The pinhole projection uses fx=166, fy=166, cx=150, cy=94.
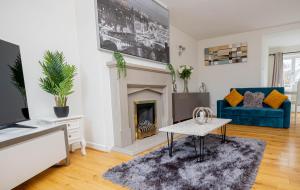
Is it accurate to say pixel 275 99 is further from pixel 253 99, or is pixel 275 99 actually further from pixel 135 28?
pixel 135 28

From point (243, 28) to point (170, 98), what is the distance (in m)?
2.92

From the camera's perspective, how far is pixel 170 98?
3.32 m

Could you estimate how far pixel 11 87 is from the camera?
1.59 metres

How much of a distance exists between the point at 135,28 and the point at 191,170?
2.23m

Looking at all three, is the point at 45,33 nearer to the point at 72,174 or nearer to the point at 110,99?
the point at 110,99

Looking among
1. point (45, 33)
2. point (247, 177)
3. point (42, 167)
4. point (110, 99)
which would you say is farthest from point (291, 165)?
point (45, 33)

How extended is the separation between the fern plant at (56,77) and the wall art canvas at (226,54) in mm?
4304

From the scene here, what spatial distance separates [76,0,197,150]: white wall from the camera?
2.33 metres

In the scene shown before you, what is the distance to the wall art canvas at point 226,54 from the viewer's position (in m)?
4.66

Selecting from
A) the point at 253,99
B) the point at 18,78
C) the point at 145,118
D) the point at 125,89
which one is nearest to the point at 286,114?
the point at 253,99

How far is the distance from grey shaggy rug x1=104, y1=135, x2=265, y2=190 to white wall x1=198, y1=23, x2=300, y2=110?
2871 mm

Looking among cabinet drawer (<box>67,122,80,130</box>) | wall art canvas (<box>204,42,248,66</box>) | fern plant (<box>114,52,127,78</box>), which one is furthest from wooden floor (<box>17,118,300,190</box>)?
wall art canvas (<box>204,42,248,66</box>)

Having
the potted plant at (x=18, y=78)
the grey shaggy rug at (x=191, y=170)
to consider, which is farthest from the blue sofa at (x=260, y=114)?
the potted plant at (x=18, y=78)

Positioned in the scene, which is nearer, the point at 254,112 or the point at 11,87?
the point at 11,87
